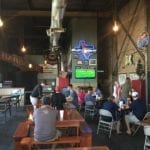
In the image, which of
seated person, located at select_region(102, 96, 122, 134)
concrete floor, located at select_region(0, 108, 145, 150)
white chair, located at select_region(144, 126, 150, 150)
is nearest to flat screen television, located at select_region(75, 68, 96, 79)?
concrete floor, located at select_region(0, 108, 145, 150)

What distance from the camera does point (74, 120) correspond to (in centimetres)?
638

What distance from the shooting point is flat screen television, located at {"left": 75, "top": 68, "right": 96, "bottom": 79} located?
59.3 feet

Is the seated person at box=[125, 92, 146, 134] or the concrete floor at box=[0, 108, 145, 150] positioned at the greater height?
the seated person at box=[125, 92, 146, 134]

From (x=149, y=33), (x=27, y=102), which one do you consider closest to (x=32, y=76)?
(x=27, y=102)

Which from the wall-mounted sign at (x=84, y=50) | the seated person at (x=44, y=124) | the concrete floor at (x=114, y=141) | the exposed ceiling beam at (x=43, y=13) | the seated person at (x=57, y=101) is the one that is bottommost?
the concrete floor at (x=114, y=141)

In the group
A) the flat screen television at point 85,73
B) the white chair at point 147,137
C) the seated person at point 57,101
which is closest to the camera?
the white chair at point 147,137

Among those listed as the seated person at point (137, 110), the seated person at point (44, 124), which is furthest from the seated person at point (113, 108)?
the seated person at point (44, 124)

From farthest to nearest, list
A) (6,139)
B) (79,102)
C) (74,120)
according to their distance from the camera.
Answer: (79,102), (6,139), (74,120)

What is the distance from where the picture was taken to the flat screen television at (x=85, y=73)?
18.1 meters

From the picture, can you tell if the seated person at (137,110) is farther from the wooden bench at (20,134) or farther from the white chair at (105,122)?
the wooden bench at (20,134)

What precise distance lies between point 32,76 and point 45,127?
74.8ft

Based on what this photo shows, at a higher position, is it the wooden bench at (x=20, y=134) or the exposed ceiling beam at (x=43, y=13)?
the exposed ceiling beam at (x=43, y=13)

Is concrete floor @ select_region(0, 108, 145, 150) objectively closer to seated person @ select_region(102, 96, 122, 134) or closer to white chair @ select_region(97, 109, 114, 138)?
white chair @ select_region(97, 109, 114, 138)

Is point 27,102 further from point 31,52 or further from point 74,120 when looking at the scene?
point 74,120
